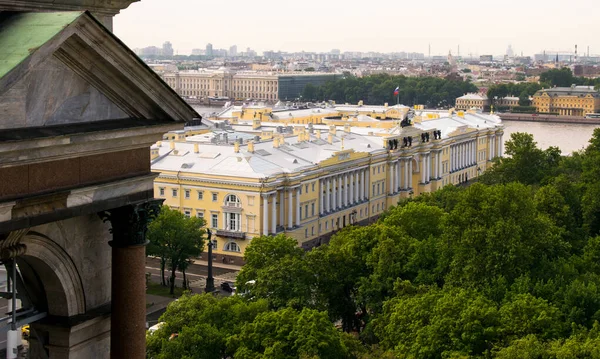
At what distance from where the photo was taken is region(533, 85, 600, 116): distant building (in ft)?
503

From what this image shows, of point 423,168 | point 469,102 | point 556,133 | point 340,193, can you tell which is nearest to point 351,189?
point 340,193

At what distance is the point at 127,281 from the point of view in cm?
930

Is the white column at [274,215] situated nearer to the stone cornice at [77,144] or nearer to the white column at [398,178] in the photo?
the white column at [398,178]

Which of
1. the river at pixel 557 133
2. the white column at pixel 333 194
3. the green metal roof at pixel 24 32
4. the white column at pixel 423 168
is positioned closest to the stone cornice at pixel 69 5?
the green metal roof at pixel 24 32

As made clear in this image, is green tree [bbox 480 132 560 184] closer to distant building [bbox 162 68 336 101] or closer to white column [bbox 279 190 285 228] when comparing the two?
white column [bbox 279 190 285 228]

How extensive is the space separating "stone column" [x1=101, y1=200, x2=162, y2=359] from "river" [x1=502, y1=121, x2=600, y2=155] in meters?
85.5

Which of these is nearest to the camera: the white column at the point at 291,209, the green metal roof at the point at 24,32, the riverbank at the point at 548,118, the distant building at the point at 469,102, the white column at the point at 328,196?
the green metal roof at the point at 24,32

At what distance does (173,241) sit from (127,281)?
103ft

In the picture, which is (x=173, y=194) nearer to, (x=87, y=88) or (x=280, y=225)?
(x=280, y=225)

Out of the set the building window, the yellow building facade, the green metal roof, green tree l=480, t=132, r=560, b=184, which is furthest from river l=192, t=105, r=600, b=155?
the green metal roof

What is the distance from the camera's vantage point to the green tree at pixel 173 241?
40.1m

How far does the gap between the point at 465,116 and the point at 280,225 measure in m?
40.1

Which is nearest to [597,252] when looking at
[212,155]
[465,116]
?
[212,155]

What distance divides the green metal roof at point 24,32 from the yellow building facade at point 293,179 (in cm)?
3634
